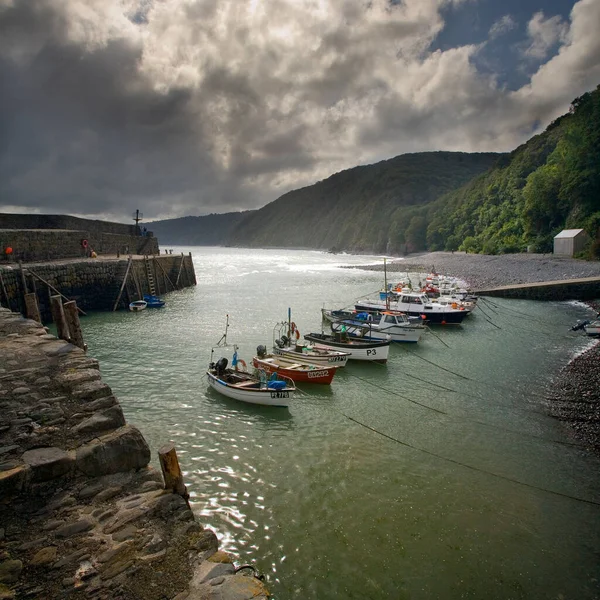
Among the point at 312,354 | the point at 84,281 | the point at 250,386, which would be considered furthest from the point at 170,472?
the point at 84,281

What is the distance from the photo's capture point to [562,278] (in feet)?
168

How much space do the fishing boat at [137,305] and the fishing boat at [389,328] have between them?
70.6 feet

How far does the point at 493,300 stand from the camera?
4672cm

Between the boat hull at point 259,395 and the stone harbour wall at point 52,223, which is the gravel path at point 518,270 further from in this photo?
the stone harbour wall at point 52,223

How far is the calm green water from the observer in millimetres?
8766

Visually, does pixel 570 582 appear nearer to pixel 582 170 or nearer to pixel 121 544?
pixel 121 544

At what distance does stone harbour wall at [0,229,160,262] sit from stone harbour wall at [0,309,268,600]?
110 feet

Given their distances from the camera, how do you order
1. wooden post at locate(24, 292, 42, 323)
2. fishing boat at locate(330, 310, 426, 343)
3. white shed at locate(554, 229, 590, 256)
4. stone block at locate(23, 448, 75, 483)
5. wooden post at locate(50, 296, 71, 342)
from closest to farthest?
stone block at locate(23, 448, 75, 483), wooden post at locate(50, 296, 71, 342), wooden post at locate(24, 292, 42, 323), fishing boat at locate(330, 310, 426, 343), white shed at locate(554, 229, 590, 256)

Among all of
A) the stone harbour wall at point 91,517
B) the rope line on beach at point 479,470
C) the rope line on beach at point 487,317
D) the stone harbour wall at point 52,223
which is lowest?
the rope line on beach at point 479,470

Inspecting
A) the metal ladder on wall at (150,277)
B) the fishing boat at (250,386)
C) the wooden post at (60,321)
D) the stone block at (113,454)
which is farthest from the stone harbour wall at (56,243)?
the stone block at (113,454)

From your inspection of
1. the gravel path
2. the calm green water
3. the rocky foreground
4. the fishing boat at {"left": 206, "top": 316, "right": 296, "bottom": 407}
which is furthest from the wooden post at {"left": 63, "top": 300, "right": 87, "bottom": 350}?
the gravel path

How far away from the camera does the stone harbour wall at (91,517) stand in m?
4.92

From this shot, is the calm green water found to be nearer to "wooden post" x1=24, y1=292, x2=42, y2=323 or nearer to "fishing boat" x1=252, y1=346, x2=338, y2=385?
"fishing boat" x1=252, y1=346, x2=338, y2=385

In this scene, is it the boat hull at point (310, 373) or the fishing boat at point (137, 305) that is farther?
the fishing boat at point (137, 305)
